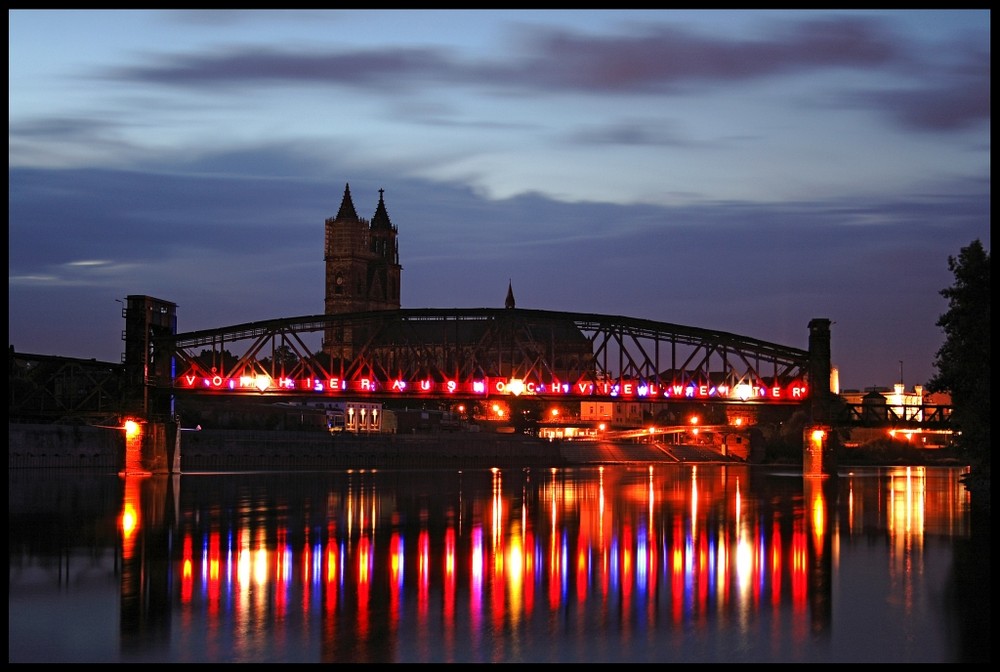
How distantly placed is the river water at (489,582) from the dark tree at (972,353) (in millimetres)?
4436

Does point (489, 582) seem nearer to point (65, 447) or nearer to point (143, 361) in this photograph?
point (143, 361)

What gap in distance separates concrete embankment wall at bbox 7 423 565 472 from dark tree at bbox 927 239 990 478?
71197 millimetres

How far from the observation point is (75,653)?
32281 millimetres

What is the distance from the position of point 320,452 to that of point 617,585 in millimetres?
125991

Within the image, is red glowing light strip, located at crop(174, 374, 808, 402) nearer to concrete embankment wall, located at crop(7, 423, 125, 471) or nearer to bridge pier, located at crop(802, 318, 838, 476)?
bridge pier, located at crop(802, 318, 838, 476)

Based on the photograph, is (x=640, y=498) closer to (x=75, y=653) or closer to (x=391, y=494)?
(x=391, y=494)

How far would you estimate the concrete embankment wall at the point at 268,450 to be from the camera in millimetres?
125375

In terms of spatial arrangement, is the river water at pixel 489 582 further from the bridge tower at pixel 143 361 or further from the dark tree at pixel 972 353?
the bridge tower at pixel 143 361

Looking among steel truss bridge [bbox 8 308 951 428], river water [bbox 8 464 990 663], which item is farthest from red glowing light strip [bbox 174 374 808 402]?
river water [bbox 8 464 990 663]

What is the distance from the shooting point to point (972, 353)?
70938mm

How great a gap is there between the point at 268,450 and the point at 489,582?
118155 mm

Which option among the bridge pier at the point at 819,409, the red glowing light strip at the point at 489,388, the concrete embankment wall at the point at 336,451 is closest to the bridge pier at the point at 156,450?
the red glowing light strip at the point at 489,388

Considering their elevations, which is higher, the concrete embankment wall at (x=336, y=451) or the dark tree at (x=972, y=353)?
the dark tree at (x=972, y=353)
